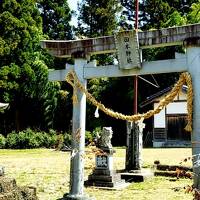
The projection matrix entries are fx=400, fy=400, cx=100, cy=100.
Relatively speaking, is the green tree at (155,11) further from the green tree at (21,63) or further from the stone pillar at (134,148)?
the stone pillar at (134,148)

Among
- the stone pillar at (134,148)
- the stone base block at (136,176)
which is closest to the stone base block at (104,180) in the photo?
the stone base block at (136,176)

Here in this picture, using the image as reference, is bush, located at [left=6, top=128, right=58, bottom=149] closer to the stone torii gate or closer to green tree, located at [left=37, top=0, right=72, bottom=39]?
green tree, located at [left=37, top=0, right=72, bottom=39]

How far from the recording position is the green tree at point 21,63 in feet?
93.2

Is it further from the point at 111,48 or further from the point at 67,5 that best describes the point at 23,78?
the point at 111,48

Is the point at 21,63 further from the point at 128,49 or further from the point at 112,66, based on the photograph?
the point at 128,49

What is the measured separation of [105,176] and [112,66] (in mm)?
4127

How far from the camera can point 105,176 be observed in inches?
447

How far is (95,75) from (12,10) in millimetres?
22467

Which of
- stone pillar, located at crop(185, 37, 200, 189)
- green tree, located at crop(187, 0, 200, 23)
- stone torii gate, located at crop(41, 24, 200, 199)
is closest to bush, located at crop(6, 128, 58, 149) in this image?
green tree, located at crop(187, 0, 200, 23)

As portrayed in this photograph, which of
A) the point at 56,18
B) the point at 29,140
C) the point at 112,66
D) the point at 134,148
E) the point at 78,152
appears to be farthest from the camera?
the point at 56,18

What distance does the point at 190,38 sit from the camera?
758cm

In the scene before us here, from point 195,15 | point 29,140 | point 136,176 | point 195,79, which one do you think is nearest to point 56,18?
point 195,15

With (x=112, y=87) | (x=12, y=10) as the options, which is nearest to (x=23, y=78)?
(x=12, y=10)

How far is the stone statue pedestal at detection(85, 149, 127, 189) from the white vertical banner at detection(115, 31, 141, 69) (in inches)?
147
